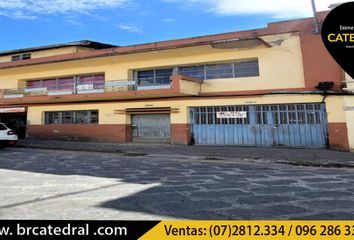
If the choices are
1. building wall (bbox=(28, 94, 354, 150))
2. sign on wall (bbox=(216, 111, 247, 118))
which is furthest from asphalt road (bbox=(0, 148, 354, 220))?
sign on wall (bbox=(216, 111, 247, 118))

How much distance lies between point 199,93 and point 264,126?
12.7ft

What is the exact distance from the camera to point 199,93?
1462cm

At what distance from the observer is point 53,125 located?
18047 millimetres

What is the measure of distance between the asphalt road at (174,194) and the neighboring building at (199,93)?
241 inches

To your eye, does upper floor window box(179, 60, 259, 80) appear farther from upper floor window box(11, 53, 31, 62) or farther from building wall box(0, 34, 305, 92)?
upper floor window box(11, 53, 31, 62)

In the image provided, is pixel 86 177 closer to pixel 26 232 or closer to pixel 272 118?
pixel 26 232

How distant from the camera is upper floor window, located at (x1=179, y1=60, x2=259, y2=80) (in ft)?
45.9

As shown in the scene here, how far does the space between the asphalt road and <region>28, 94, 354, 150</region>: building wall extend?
568cm

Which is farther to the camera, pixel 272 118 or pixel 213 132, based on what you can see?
pixel 213 132

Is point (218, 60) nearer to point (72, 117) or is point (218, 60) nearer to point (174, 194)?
point (72, 117)

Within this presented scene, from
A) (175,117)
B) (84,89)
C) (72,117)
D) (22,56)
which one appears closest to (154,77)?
(175,117)

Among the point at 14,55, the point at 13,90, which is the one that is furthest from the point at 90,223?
the point at 14,55

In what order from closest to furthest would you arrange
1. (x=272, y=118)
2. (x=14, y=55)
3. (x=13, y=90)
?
(x=272, y=118) → (x=13, y=90) → (x=14, y=55)

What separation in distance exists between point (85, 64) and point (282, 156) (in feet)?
43.6
